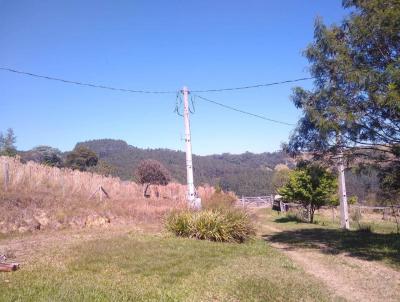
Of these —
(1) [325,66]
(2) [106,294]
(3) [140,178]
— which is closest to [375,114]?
(1) [325,66]

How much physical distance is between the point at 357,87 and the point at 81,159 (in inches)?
2652

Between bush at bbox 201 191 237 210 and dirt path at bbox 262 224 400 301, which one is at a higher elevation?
bush at bbox 201 191 237 210

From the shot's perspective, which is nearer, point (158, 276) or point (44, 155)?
point (158, 276)

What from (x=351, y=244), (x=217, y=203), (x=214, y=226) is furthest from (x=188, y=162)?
(x=351, y=244)

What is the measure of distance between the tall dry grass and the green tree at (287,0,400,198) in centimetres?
728

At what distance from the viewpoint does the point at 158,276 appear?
324 inches

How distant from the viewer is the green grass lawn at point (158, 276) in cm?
686

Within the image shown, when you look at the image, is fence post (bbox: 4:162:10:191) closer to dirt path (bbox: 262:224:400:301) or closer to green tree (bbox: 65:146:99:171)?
dirt path (bbox: 262:224:400:301)

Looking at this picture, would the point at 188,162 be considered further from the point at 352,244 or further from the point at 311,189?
the point at 311,189

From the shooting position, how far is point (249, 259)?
10484mm

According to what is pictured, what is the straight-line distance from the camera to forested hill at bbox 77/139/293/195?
9838cm

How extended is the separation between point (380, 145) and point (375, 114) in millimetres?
991

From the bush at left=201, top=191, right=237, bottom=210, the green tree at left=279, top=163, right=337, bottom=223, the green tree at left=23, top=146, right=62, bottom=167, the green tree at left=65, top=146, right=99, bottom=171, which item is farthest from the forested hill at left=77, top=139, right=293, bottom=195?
the bush at left=201, top=191, right=237, bottom=210

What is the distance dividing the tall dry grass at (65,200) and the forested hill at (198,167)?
64162 mm
